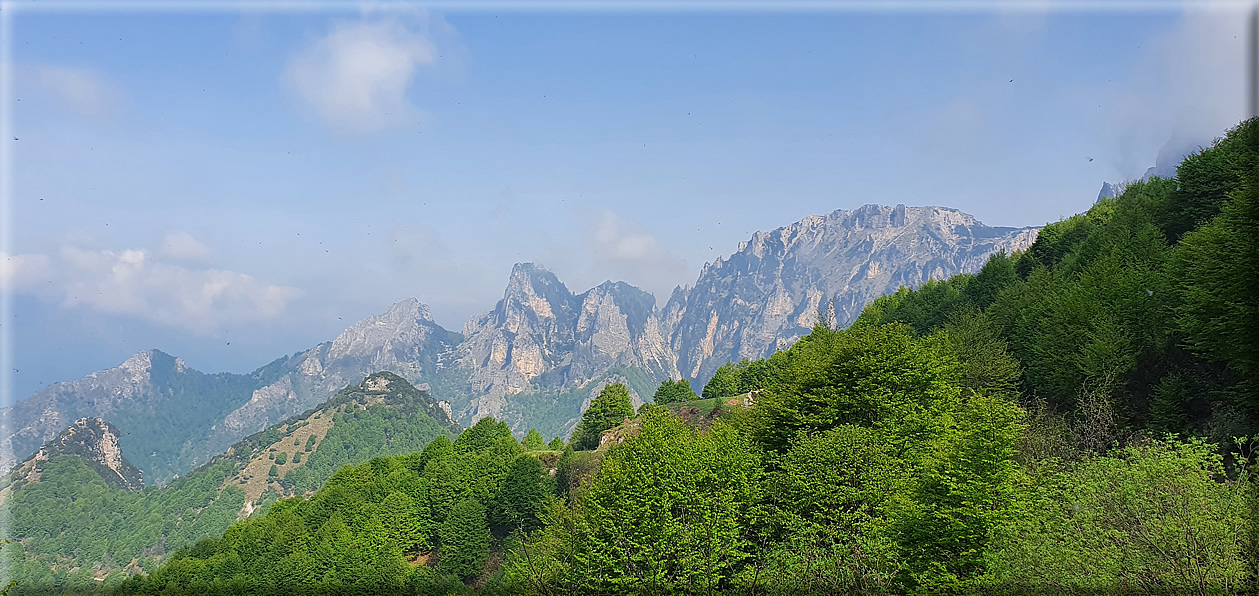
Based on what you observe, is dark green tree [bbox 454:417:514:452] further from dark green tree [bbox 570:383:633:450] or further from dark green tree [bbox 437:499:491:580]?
dark green tree [bbox 437:499:491:580]

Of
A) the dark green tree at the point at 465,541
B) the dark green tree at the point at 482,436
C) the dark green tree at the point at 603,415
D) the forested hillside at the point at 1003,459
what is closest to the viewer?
the forested hillside at the point at 1003,459

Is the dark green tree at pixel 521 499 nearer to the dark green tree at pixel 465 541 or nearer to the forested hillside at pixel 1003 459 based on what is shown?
the dark green tree at pixel 465 541

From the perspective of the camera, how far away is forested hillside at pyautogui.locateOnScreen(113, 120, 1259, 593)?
1847cm

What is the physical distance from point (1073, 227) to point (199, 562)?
128993 millimetres

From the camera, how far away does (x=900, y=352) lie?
3956cm

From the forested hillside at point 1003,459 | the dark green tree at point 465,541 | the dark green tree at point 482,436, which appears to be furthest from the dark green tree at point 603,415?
the forested hillside at point 1003,459

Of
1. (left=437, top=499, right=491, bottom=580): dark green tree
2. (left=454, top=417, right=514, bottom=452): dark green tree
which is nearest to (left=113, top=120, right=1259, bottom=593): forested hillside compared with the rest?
(left=437, top=499, right=491, bottom=580): dark green tree

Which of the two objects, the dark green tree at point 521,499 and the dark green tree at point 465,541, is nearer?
the dark green tree at point 465,541

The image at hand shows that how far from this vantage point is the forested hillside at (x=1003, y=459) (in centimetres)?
1847

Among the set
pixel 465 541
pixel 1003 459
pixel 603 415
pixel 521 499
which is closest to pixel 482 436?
pixel 603 415

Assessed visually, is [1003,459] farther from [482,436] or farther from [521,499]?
[482,436]

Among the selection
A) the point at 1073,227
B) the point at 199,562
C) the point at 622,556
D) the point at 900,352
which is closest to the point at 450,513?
the point at 199,562

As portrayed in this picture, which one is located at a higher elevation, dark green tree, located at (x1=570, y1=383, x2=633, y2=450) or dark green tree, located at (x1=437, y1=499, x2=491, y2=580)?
dark green tree, located at (x1=570, y1=383, x2=633, y2=450)

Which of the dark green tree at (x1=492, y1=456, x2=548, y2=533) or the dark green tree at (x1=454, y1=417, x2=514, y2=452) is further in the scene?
the dark green tree at (x1=454, y1=417, x2=514, y2=452)
